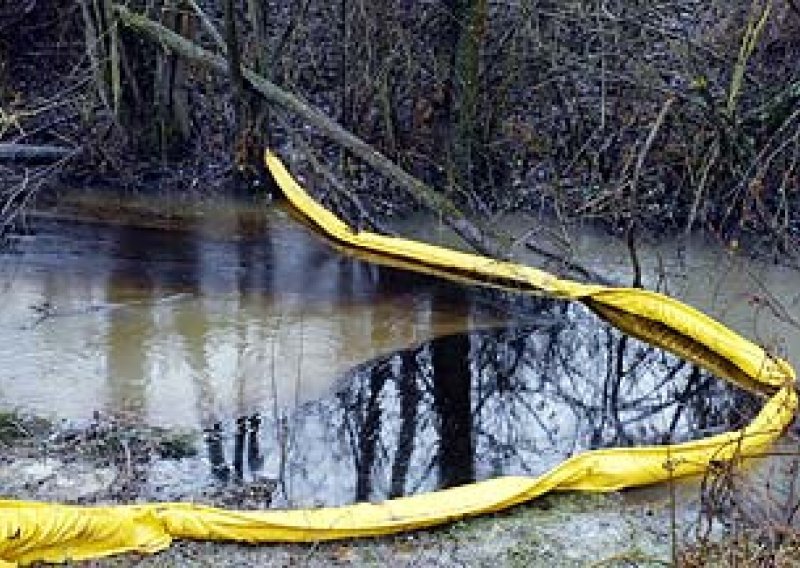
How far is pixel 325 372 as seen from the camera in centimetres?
584

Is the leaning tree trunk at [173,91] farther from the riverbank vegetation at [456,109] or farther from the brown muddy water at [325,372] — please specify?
the brown muddy water at [325,372]

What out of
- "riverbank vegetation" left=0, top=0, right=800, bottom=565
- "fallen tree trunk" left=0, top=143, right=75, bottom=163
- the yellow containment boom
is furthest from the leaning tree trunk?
the yellow containment boom

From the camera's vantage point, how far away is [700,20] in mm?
8719

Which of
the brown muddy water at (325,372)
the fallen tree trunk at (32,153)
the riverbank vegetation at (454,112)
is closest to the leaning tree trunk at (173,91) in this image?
the riverbank vegetation at (454,112)

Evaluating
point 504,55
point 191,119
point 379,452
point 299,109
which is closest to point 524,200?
point 504,55

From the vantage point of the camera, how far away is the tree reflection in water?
494cm

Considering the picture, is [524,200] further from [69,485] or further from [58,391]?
[69,485]

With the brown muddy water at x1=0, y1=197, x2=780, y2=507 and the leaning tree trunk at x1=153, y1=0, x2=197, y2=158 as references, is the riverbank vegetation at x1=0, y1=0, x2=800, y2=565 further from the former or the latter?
the brown muddy water at x1=0, y1=197, x2=780, y2=507

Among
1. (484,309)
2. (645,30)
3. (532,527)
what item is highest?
(645,30)

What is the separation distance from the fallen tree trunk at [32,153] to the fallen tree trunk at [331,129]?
46.2 inches

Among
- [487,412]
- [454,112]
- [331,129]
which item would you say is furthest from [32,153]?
[487,412]

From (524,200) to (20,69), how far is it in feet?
16.8

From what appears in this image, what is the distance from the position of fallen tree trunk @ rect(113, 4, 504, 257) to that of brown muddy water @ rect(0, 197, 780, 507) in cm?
41

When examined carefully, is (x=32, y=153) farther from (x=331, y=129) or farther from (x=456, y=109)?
(x=456, y=109)
